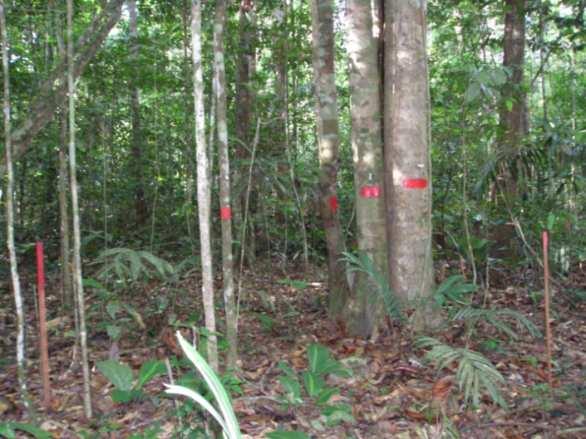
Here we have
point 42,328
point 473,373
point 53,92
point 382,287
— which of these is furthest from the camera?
point 53,92

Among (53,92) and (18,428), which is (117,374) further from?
(53,92)

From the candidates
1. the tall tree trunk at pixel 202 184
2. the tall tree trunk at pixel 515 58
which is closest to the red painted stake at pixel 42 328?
the tall tree trunk at pixel 202 184

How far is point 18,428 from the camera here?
344 cm

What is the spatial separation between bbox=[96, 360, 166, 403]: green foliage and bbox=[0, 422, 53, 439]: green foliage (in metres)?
0.54

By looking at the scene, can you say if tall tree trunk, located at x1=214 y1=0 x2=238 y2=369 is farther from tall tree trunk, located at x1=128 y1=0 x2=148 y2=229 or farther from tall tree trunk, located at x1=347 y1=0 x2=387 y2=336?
tall tree trunk, located at x1=128 y1=0 x2=148 y2=229

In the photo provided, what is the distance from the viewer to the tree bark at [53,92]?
4.80 m

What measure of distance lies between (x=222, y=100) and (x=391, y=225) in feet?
6.31

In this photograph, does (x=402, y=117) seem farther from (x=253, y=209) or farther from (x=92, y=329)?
(x=253, y=209)

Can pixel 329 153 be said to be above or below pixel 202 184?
above

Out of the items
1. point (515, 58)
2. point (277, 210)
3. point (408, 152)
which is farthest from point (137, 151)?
point (408, 152)

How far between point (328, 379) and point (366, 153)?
1852mm

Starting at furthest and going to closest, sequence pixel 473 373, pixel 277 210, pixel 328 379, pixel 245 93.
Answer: pixel 277 210, pixel 245 93, pixel 328 379, pixel 473 373

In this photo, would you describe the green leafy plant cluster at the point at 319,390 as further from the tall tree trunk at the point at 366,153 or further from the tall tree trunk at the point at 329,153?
the tall tree trunk at the point at 329,153

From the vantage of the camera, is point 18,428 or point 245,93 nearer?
point 18,428
